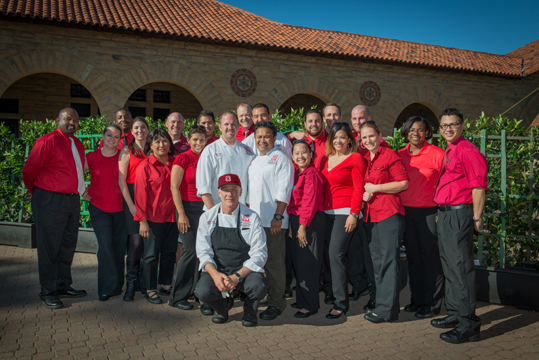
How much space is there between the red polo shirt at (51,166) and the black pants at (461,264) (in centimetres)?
397

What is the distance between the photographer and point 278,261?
438cm

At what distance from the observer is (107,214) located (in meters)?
4.88

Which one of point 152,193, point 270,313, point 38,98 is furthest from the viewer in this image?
point 38,98

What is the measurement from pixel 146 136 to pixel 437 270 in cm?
363

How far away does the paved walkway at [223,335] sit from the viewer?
3479mm

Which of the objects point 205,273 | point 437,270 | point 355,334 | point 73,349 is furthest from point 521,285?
point 73,349

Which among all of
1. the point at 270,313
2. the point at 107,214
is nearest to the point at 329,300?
the point at 270,313

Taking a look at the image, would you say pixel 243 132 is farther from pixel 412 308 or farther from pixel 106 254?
pixel 412 308

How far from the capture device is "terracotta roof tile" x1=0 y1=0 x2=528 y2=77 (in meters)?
13.5

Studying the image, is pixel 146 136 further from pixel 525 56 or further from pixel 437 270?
pixel 525 56

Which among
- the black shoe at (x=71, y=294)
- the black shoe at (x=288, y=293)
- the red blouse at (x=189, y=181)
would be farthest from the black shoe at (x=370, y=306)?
the black shoe at (x=71, y=294)

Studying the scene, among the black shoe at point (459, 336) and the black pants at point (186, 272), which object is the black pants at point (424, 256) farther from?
the black pants at point (186, 272)

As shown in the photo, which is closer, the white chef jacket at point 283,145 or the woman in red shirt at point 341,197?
the woman in red shirt at point 341,197

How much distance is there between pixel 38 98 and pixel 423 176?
16.2 metres
